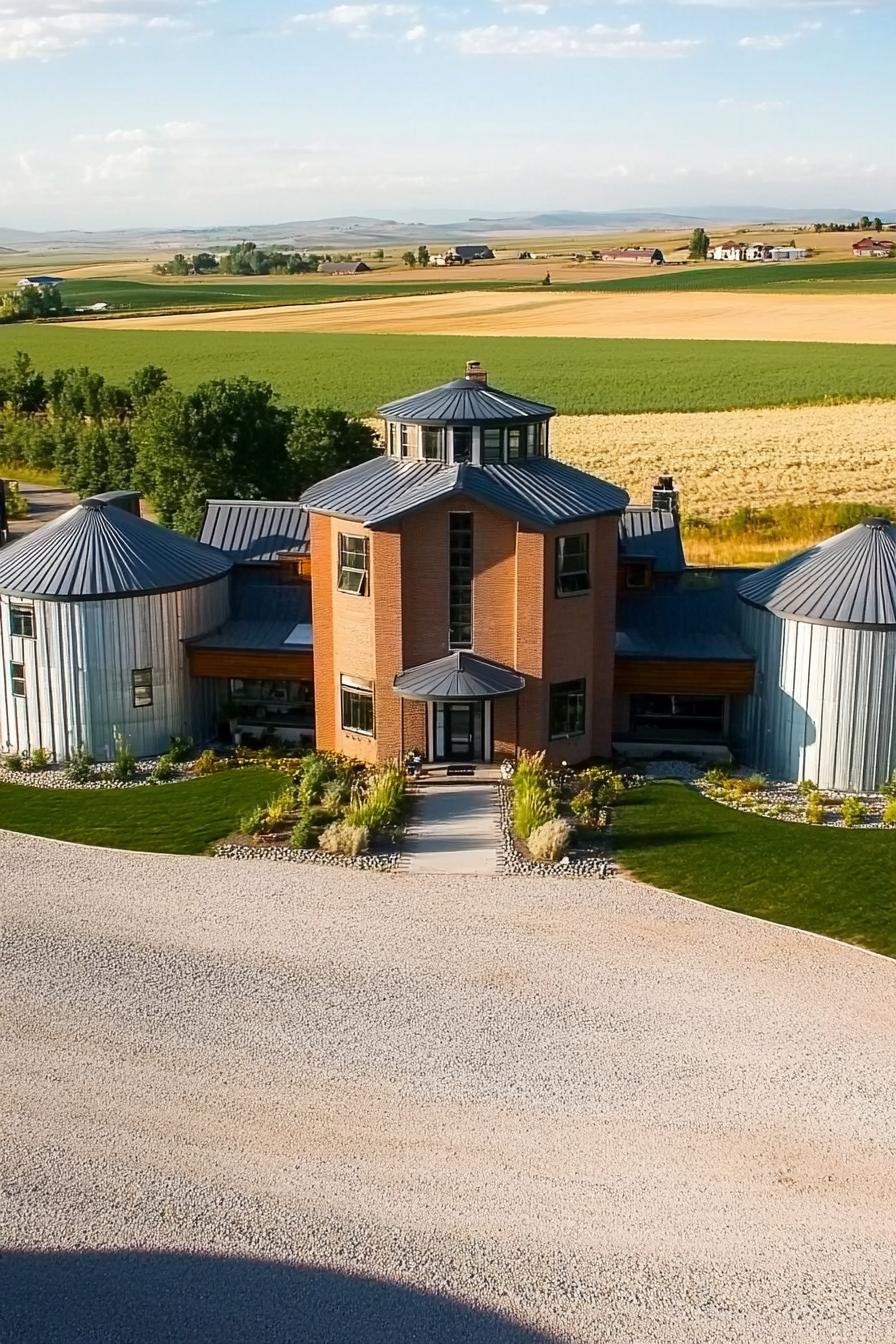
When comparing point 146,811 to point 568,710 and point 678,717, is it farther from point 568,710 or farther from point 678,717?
point 678,717

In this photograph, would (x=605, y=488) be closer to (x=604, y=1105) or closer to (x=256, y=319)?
(x=604, y=1105)

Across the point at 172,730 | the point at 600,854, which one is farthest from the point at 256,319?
the point at 600,854

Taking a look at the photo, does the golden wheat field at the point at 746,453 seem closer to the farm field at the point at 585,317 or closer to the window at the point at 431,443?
the farm field at the point at 585,317

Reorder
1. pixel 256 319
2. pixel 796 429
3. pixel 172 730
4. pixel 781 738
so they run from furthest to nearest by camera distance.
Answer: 1. pixel 256 319
2. pixel 796 429
3. pixel 172 730
4. pixel 781 738

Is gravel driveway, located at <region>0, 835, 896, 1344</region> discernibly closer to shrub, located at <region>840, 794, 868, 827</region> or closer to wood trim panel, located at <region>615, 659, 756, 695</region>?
shrub, located at <region>840, 794, 868, 827</region>

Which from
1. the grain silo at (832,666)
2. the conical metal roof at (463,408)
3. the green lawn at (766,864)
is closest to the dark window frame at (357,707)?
the conical metal roof at (463,408)

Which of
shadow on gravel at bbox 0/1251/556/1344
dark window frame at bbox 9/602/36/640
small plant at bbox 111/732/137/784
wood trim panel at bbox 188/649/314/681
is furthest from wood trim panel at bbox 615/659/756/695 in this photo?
shadow on gravel at bbox 0/1251/556/1344
